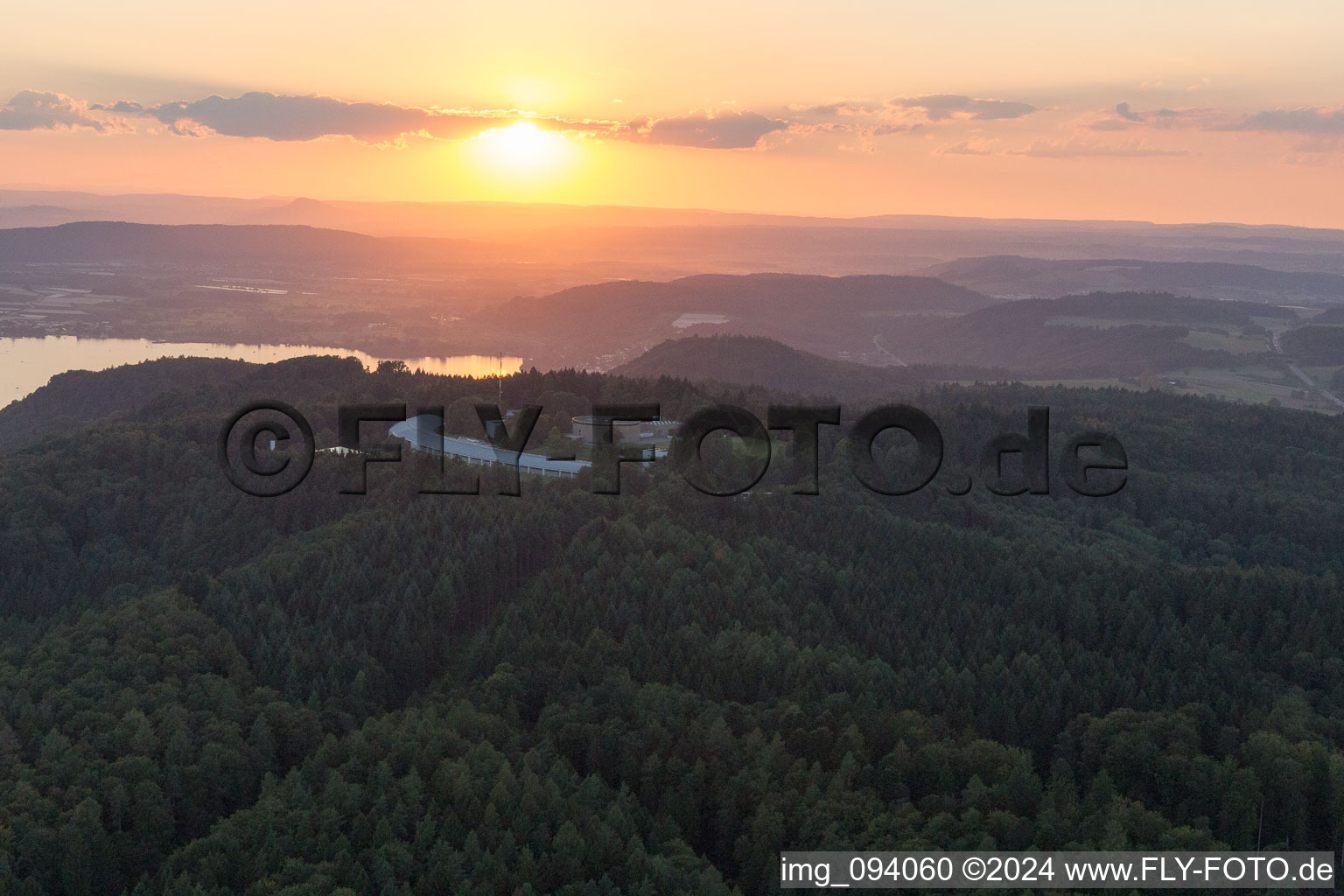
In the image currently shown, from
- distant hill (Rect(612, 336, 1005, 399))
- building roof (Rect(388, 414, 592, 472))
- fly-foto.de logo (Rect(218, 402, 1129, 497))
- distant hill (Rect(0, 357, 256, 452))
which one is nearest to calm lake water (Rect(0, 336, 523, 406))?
distant hill (Rect(612, 336, 1005, 399))

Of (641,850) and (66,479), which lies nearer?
(641,850)

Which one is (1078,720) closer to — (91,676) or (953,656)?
(953,656)

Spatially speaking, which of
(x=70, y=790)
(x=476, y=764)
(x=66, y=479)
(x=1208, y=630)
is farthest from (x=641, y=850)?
(x=66, y=479)

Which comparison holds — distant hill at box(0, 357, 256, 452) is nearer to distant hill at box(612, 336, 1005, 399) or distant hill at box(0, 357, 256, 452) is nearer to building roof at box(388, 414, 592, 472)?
building roof at box(388, 414, 592, 472)

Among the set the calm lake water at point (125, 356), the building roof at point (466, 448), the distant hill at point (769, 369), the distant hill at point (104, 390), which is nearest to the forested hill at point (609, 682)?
the building roof at point (466, 448)

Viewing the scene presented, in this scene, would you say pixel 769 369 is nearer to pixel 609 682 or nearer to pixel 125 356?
pixel 125 356

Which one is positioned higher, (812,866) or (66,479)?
(66,479)
